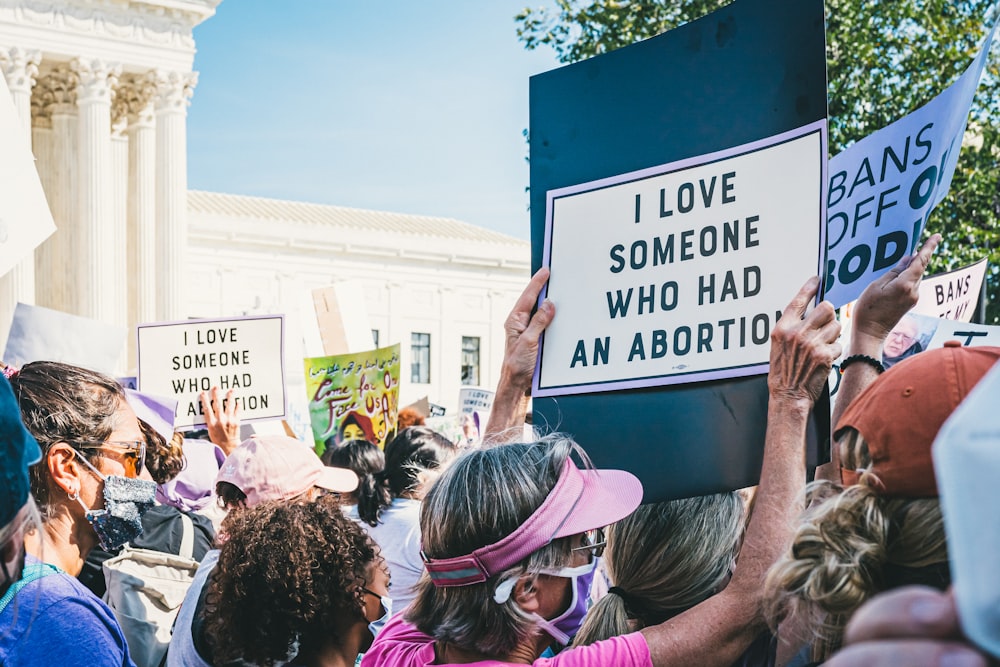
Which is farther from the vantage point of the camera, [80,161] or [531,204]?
[80,161]

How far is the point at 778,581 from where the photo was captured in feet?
5.60

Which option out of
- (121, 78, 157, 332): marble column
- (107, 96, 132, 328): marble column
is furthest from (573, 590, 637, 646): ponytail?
(121, 78, 157, 332): marble column

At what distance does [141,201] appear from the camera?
35.4 meters

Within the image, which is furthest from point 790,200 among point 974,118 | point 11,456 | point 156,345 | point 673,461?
point 974,118

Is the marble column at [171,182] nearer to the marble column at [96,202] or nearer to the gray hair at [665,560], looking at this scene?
the marble column at [96,202]

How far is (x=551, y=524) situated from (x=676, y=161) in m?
0.92

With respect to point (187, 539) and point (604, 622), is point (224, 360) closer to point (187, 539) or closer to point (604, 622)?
point (187, 539)

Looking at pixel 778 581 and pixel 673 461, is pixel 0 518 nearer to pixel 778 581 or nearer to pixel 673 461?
pixel 778 581

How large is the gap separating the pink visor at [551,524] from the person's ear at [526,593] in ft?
0.15

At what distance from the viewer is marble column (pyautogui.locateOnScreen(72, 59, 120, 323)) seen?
3388 cm

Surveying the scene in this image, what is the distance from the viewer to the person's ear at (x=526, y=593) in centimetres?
211

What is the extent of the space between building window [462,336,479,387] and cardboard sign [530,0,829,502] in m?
48.8

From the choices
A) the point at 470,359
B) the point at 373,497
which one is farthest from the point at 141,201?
the point at 373,497

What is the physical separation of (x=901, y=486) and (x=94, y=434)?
1.83 meters
